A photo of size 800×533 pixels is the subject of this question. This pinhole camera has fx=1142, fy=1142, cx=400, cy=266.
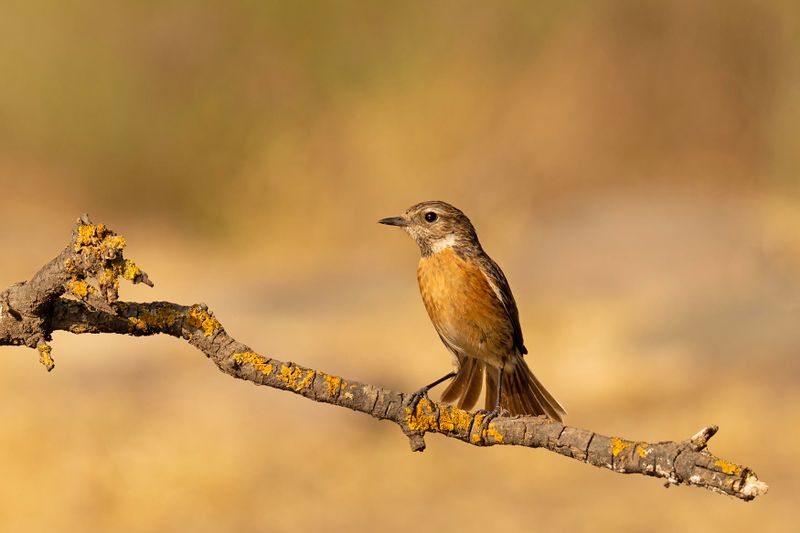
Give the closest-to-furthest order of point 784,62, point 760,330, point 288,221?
point 760,330
point 784,62
point 288,221

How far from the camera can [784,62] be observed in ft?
48.4

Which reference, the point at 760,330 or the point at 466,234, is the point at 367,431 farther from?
the point at 466,234

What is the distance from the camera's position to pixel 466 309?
219 inches

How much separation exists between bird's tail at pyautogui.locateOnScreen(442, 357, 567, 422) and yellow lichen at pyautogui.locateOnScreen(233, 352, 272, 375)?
7.23ft

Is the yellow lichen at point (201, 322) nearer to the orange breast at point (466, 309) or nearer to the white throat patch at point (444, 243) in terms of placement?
the orange breast at point (466, 309)

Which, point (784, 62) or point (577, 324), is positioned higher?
point (784, 62)

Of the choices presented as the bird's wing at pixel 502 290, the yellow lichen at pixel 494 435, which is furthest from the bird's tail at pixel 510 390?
the yellow lichen at pixel 494 435

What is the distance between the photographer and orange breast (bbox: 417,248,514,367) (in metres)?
5.59

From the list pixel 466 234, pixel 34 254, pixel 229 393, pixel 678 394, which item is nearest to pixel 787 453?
pixel 678 394

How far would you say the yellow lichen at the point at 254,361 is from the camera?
389 cm

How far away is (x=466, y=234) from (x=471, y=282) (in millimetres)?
340

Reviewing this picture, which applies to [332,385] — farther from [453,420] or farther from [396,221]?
[396,221]

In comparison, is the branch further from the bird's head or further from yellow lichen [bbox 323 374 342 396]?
the bird's head

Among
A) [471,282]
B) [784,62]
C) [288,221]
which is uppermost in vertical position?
[784,62]
